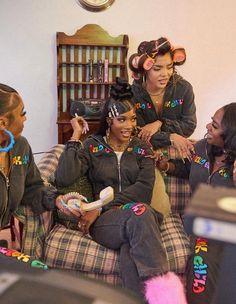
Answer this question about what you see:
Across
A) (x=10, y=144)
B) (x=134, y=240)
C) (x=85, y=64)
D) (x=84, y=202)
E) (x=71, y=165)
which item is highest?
(x=85, y=64)

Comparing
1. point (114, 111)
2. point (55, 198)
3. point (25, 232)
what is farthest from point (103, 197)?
point (114, 111)

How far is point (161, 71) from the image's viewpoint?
2160mm

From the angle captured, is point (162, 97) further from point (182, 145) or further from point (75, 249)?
point (75, 249)

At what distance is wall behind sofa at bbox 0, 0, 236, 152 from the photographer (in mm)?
3664

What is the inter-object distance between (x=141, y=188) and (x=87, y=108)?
1718mm

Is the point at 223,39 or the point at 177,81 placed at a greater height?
the point at 223,39

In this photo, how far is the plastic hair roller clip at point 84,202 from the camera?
1663mm

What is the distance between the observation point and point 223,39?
380cm

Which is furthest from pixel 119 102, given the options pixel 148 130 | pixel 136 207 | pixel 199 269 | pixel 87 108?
pixel 87 108

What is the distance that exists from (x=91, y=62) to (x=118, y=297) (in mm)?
3379

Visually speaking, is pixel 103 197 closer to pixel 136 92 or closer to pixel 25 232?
pixel 25 232

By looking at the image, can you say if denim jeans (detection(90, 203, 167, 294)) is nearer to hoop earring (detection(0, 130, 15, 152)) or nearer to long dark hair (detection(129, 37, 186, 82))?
hoop earring (detection(0, 130, 15, 152))

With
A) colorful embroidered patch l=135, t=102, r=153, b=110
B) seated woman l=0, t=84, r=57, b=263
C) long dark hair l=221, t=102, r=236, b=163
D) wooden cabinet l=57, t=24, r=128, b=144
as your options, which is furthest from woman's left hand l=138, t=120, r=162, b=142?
wooden cabinet l=57, t=24, r=128, b=144

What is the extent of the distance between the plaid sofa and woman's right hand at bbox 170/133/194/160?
0.45 metres
